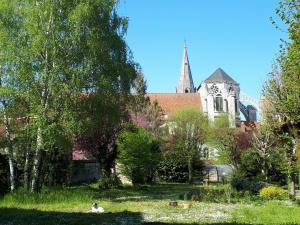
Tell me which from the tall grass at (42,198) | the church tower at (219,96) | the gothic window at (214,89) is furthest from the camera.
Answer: the gothic window at (214,89)

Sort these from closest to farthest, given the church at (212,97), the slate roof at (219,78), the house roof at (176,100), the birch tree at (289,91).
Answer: the birch tree at (289,91) < the house roof at (176,100) < the church at (212,97) < the slate roof at (219,78)

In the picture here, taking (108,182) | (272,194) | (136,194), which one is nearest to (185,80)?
(108,182)

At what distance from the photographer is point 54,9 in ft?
80.5

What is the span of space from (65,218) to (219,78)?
304 ft

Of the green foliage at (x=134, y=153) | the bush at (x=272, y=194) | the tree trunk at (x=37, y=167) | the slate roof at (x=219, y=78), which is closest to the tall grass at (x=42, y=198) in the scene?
the tree trunk at (x=37, y=167)

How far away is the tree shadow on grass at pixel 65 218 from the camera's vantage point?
48.5 ft

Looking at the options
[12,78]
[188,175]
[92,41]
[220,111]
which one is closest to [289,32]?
[92,41]

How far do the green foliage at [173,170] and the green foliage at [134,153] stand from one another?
27.9 ft

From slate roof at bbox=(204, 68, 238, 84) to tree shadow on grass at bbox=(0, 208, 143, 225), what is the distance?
3517 inches

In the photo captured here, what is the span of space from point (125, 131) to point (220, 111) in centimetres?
6548

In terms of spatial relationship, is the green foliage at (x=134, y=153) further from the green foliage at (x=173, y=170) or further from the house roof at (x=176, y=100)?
the house roof at (x=176, y=100)

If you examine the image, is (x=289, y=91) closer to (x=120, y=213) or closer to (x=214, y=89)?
(x=120, y=213)

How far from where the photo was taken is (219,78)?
105875 mm

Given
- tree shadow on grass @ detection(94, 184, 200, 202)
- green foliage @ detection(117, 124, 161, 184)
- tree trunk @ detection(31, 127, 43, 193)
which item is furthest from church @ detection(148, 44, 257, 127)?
tree trunk @ detection(31, 127, 43, 193)
